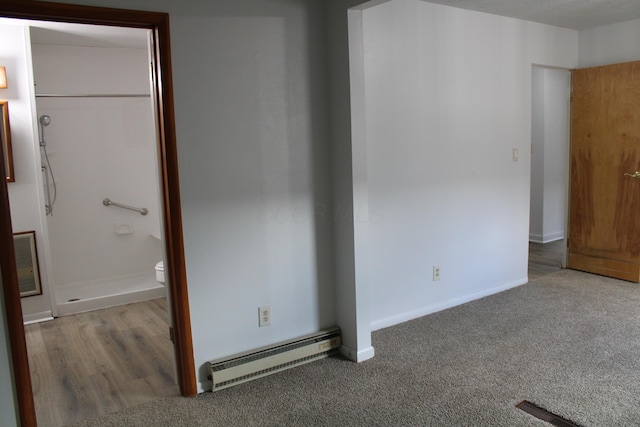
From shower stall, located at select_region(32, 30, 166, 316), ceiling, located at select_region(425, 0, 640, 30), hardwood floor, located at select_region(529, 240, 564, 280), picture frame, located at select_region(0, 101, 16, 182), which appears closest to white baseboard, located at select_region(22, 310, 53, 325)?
shower stall, located at select_region(32, 30, 166, 316)

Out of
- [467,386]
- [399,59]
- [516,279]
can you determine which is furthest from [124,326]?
[516,279]

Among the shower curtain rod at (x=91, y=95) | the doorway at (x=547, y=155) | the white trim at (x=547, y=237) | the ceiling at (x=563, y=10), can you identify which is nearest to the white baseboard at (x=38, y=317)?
the shower curtain rod at (x=91, y=95)

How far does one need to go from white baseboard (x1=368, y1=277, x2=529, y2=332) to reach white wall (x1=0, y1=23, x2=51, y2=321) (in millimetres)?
2773

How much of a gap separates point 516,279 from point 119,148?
12.7 feet

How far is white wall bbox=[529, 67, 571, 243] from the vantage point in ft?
19.6

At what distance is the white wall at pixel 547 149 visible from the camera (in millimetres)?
5984

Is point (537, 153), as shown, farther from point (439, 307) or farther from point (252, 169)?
point (252, 169)

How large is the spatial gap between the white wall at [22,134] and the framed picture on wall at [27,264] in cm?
5

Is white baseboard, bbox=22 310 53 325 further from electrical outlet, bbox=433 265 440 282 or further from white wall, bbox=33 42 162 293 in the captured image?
electrical outlet, bbox=433 265 440 282

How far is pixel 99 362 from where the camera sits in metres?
3.24

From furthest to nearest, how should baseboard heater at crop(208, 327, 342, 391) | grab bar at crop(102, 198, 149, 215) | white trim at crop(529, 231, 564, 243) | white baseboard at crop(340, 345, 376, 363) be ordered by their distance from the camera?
white trim at crop(529, 231, 564, 243) → grab bar at crop(102, 198, 149, 215) → white baseboard at crop(340, 345, 376, 363) → baseboard heater at crop(208, 327, 342, 391)

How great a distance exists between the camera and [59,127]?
450 cm

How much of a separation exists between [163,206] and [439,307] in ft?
7.45

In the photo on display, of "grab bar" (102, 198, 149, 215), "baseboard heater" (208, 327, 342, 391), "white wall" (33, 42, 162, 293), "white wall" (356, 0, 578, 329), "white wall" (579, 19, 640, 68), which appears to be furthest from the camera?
"grab bar" (102, 198, 149, 215)
